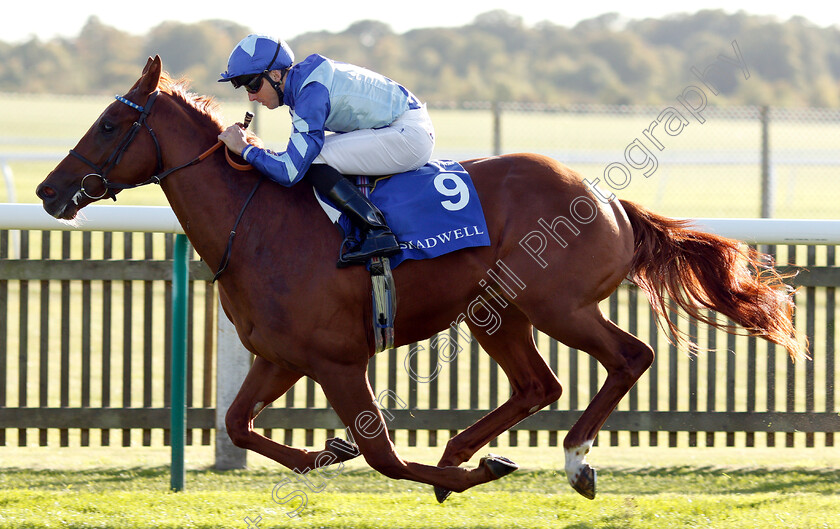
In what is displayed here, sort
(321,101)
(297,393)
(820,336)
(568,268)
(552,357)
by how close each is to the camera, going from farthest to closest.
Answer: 1. (820,336)
2. (297,393)
3. (552,357)
4. (568,268)
5. (321,101)

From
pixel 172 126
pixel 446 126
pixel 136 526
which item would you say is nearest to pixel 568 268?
pixel 172 126

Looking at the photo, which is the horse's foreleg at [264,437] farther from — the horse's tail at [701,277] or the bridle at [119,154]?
the horse's tail at [701,277]

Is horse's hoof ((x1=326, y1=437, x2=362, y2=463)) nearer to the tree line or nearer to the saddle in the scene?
the saddle

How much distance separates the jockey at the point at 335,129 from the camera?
13.4 ft

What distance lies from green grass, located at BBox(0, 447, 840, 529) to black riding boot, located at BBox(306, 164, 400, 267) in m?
1.14

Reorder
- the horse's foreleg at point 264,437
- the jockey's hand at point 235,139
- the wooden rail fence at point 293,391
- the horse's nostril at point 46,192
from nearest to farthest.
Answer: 1. the horse's nostril at point 46,192
2. the jockey's hand at point 235,139
3. the horse's foreleg at point 264,437
4. the wooden rail fence at point 293,391

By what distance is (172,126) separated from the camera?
4.21 meters

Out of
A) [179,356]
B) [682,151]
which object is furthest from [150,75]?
[682,151]

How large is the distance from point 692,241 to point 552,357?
158cm

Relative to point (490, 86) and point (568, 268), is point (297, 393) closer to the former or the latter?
point (568, 268)

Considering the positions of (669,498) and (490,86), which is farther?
(490,86)

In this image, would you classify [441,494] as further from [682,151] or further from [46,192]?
[682,151]

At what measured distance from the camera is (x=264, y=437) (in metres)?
4.39

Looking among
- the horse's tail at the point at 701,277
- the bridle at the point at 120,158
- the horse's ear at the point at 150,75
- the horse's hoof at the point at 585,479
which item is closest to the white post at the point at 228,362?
the bridle at the point at 120,158
